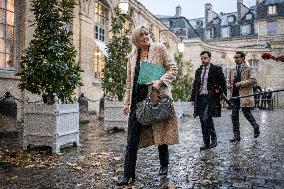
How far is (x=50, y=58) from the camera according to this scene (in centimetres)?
757

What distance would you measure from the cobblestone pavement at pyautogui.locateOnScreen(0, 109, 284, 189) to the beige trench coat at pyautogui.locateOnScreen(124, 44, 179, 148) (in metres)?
0.52

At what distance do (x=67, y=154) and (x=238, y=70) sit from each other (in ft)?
15.3

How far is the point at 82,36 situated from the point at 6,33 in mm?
4762

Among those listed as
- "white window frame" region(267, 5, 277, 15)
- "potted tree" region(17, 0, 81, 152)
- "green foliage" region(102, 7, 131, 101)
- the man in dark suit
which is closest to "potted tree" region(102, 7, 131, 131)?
"green foliage" region(102, 7, 131, 101)

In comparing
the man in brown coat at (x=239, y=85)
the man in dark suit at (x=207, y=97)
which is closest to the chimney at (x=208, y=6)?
the man in brown coat at (x=239, y=85)

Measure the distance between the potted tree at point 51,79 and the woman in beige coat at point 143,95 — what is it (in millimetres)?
2744

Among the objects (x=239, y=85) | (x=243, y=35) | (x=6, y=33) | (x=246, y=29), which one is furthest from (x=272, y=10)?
(x=239, y=85)

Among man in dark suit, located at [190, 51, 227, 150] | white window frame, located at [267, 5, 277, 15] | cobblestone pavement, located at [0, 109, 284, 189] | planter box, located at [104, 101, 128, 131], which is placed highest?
white window frame, located at [267, 5, 277, 15]

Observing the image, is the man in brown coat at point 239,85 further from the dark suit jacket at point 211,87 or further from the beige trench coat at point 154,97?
the beige trench coat at point 154,97

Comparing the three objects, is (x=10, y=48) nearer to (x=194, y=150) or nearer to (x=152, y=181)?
(x=194, y=150)

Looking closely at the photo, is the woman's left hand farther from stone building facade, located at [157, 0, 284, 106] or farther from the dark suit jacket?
stone building facade, located at [157, 0, 284, 106]

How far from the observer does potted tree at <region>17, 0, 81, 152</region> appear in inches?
288

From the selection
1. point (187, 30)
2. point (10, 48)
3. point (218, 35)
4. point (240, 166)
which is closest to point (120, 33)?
point (10, 48)

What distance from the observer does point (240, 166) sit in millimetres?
5871
